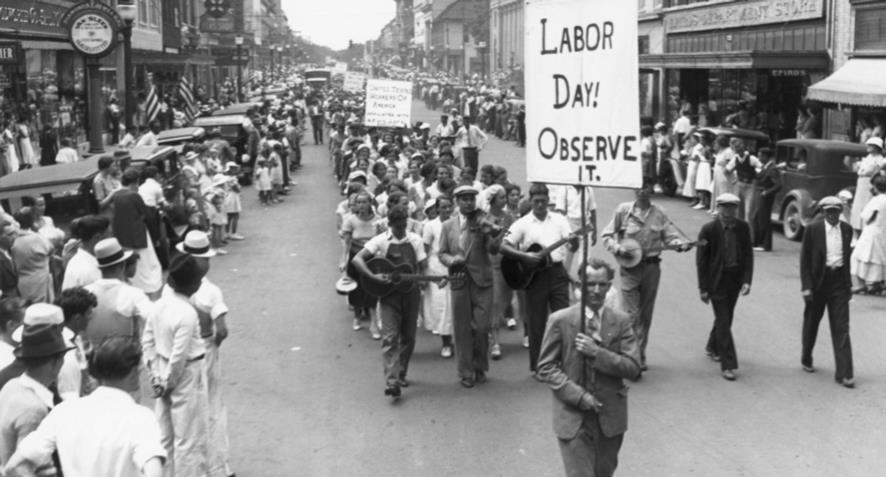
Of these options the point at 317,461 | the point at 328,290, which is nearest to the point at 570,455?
the point at 317,461

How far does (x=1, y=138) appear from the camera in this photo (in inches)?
910

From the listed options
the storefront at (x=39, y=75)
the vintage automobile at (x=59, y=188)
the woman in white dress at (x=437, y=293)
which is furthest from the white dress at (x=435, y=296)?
the storefront at (x=39, y=75)

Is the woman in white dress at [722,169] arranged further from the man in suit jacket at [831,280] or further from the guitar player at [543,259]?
the guitar player at [543,259]

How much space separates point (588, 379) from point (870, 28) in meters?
23.2

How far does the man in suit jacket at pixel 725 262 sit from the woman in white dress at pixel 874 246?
4.46 metres

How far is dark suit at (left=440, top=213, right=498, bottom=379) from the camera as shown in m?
9.90

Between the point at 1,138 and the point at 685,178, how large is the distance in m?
14.7

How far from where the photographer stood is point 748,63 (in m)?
28.5

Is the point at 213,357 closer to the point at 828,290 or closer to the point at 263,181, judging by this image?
the point at 828,290

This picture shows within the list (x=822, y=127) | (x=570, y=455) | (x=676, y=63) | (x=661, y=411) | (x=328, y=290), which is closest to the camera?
(x=570, y=455)

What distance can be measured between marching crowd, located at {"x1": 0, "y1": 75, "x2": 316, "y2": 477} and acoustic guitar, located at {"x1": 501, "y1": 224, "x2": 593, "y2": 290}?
312cm

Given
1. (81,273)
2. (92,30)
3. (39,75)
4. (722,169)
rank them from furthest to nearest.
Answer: (39,75)
(92,30)
(722,169)
(81,273)

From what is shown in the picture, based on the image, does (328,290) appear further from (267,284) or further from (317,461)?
(317,461)

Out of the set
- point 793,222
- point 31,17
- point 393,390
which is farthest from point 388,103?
point 393,390
